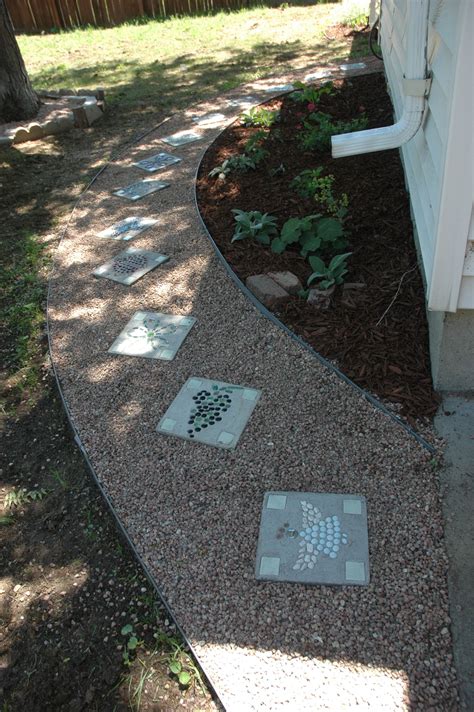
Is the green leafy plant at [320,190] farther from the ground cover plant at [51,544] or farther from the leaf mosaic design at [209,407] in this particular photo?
the leaf mosaic design at [209,407]

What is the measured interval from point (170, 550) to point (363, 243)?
8.52 ft

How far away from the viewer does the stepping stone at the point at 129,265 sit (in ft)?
14.0

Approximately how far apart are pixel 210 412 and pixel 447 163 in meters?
1.64

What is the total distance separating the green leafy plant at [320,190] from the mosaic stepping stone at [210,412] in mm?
1838

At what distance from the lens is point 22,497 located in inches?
107

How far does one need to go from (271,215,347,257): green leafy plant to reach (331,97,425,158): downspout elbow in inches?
33.3

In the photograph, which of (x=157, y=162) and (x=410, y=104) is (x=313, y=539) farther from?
(x=157, y=162)

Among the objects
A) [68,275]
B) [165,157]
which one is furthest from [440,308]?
[165,157]

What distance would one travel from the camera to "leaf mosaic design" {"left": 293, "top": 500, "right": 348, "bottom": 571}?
7.33 feet

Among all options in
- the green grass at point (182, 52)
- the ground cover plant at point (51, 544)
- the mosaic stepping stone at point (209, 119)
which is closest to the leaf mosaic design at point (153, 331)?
the ground cover plant at point (51, 544)

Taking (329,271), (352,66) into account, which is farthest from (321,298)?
(352,66)

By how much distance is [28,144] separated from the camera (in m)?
7.21

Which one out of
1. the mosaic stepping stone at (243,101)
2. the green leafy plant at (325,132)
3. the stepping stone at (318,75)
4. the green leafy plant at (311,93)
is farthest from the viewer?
the stepping stone at (318,75)

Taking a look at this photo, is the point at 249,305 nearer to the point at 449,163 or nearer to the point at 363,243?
the point at 363,243
